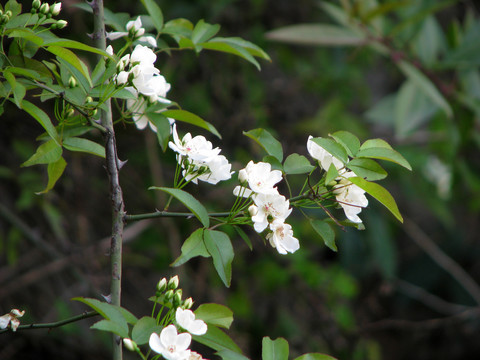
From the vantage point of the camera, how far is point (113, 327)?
661 mm

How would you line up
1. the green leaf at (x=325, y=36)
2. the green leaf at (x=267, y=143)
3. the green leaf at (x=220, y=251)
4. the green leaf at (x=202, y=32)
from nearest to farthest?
the green leaf at (x=220, y=251) → the green leaf at (x=267, y=143) → the green leaf at (x=202, y=32) → the green leaf at (x=325, y=36)

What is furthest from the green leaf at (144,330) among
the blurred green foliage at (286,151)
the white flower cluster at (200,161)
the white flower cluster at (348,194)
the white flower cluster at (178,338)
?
the blurred green foliage at (286,151)

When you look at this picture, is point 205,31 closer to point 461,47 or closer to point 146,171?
point 461,47

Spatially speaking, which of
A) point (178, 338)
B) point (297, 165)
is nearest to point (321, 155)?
point (297, 165)

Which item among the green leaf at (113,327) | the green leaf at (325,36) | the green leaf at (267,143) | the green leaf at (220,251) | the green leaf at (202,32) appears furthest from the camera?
the green leaf at (325,36)

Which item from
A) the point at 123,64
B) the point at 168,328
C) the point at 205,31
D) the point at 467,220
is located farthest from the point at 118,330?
the point at 467,220

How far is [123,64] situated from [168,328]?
39 centimetres

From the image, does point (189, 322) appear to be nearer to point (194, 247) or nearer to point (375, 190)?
point (194, 247)

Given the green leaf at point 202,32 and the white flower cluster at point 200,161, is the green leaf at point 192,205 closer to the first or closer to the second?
the white flower cluster at point 200,161

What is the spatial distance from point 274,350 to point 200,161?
31 cm

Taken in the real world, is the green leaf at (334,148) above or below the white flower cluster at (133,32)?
below

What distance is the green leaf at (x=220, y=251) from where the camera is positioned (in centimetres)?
74

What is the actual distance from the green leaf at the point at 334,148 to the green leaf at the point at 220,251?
20 centimetres

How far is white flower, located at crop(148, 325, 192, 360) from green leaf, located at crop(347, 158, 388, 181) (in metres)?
0.34
